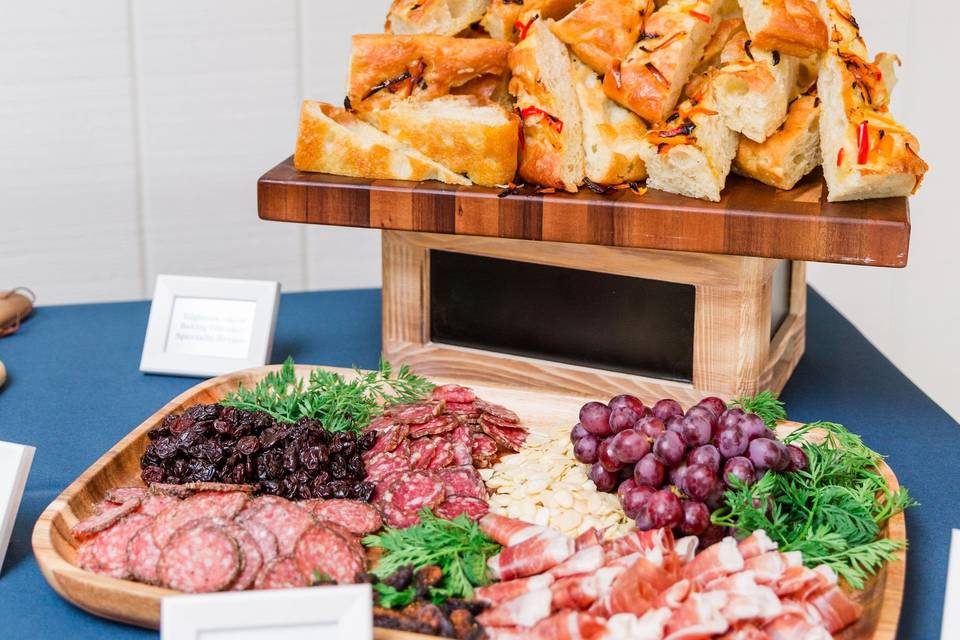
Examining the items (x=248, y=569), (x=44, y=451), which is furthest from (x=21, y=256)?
(x=248, y=569)

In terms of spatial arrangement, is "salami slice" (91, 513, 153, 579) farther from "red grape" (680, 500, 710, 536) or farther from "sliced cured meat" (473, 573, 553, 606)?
"red grape" (680, 500, 710, 536)

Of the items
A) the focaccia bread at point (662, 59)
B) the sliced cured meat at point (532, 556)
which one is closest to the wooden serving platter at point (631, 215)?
the focaccia bread at point (662, 59)

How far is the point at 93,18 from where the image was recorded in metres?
2.99

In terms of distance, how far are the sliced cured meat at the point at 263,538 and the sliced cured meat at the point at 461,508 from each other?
0.23 metres

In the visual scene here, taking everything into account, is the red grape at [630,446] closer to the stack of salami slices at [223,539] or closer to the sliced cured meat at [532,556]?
the sliced cured meat at [532,556]

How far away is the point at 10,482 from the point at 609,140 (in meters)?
1.00

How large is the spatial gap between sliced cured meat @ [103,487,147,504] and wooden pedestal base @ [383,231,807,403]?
619 millimetres

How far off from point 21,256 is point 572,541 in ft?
7.63

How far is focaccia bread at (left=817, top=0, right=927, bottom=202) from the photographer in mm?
1650

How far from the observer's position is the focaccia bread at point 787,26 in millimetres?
1678

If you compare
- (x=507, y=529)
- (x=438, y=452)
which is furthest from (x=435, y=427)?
(x=507, y=529)

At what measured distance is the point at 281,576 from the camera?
1262 millimetres

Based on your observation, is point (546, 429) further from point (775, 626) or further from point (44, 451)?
point (44, 451)

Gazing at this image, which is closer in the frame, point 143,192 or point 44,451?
point 44,451
